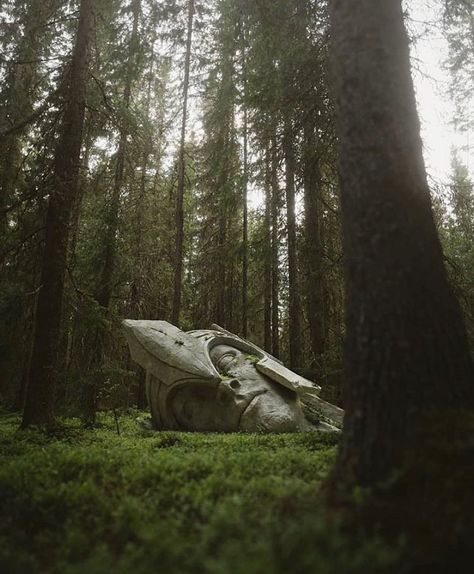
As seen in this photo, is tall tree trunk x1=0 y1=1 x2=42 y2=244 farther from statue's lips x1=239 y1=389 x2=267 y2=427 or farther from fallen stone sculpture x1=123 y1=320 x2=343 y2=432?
statue's lips x1=239 y1=389 x2=267 y2=427

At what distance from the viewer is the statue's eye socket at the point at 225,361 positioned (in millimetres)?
9461

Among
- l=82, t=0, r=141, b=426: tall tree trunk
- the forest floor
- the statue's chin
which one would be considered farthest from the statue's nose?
the forest floor

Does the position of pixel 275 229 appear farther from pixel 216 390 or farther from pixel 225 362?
pixel 216 390

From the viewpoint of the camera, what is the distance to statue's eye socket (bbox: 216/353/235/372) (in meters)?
9.46

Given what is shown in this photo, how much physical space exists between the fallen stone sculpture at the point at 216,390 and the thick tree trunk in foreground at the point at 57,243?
1881 millimetres

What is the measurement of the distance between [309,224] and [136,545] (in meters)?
10.7

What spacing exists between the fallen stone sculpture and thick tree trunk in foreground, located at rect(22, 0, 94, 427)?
188 centimetres

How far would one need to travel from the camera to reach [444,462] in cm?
262

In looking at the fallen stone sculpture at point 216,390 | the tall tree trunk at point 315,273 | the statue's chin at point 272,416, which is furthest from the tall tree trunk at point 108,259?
the tall tree trunk at point 315,273

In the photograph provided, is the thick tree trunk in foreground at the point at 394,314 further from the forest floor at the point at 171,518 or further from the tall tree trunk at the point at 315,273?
the tall tree trunk at the point at 315,273

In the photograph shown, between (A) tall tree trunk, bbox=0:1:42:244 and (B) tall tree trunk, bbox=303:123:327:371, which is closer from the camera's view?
(A) tall tree trunk, bbox=0:1:42:244

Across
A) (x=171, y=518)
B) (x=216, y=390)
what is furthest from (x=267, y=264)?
(x=171, y=518)

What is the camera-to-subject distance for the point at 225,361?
380 inches

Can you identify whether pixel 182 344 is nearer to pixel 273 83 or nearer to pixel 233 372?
pixel 233 372
